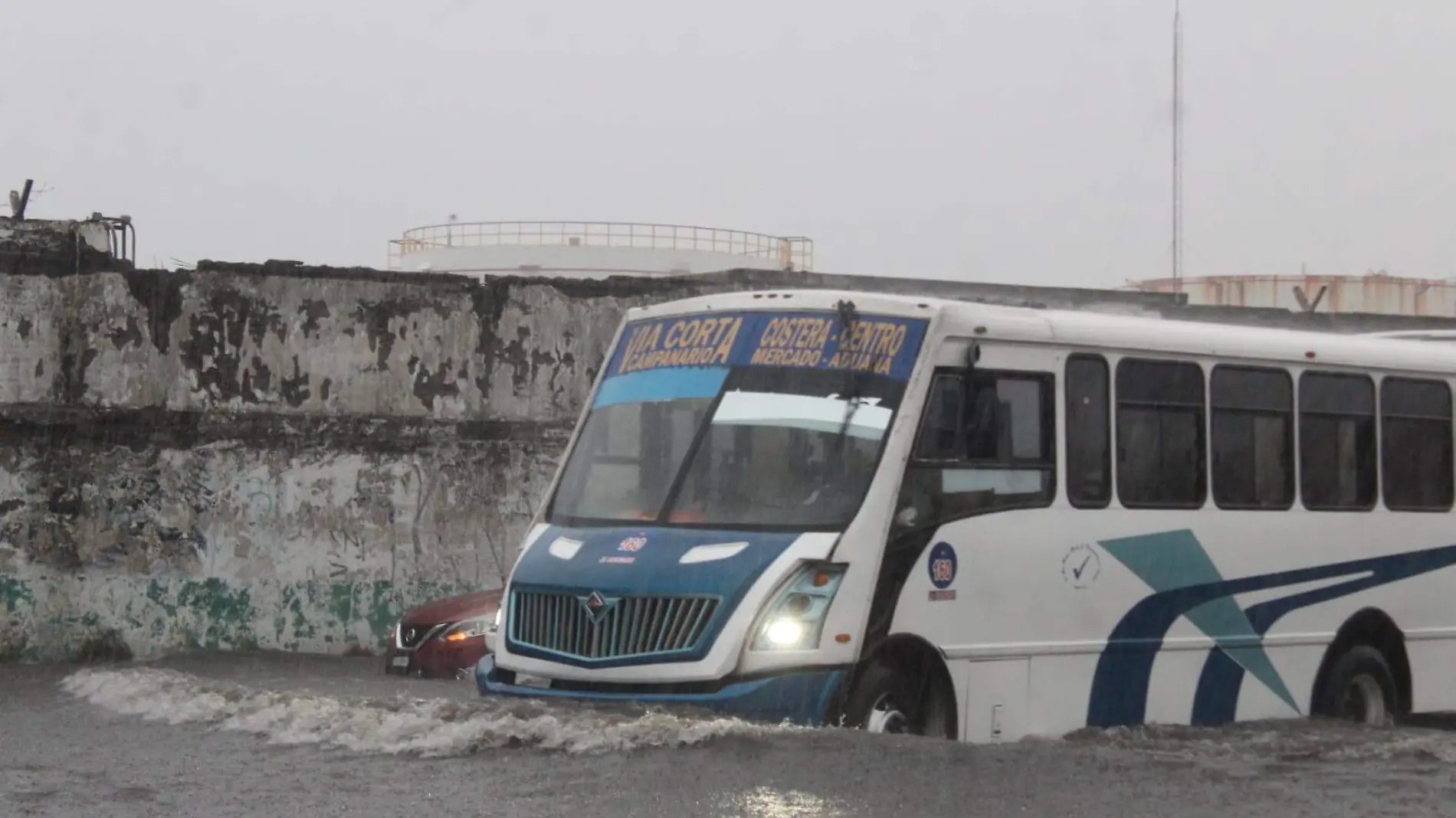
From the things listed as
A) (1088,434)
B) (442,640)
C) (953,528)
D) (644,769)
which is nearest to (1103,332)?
(1088,434)

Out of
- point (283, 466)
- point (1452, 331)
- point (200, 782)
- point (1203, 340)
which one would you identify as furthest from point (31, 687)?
point (1452, 331)

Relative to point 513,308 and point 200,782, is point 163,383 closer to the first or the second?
point 513,308

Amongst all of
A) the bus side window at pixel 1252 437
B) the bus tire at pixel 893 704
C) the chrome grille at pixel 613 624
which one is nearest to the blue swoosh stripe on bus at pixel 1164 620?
the bus side window at pixel 1252 437

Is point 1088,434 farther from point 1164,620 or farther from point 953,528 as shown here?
point 953,528

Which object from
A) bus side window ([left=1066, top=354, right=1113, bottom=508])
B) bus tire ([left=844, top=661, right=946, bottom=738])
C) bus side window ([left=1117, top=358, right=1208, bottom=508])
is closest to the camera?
bus tire ([left=844, top=661, right=946, bottom=738])

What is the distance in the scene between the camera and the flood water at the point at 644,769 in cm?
855

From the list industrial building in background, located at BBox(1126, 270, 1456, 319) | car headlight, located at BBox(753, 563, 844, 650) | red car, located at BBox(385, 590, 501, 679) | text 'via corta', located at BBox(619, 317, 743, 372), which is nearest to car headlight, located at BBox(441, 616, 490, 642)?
red car, located at BBox(385, 590, 501, 679)

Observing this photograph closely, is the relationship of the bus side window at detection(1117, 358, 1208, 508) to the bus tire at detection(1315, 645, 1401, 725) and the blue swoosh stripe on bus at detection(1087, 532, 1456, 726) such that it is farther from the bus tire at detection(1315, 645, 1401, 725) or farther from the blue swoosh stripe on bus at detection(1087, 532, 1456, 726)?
the bus tire at detection(1315, 645, 1401, 725)

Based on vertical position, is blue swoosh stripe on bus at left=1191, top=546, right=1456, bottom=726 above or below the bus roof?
below

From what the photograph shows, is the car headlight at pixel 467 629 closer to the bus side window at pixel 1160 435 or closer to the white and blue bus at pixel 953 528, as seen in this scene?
the white and blue bus at pixel 953 528

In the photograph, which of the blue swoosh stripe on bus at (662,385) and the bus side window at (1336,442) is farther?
the bus side window at (1336,442)

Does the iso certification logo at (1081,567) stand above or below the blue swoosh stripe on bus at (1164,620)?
above

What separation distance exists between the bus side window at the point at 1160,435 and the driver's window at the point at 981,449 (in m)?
0.72

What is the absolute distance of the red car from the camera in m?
17.2
